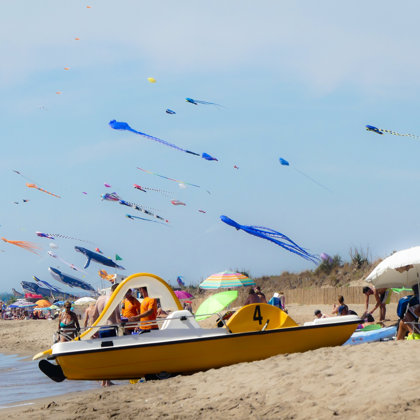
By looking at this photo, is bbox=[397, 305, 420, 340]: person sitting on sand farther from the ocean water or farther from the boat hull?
the ocean water

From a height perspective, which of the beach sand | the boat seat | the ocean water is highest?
the boat seat

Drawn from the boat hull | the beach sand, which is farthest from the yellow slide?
the beach sand

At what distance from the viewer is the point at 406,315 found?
12.3m

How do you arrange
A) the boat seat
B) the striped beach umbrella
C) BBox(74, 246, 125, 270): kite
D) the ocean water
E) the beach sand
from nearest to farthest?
the beach sand
the boat seat
the ocean water
the striped beach umbrella
BBox(74, 246, 125, 270): kite

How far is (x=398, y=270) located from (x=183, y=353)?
5.31 meters

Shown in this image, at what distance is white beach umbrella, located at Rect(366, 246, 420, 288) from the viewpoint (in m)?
13.5

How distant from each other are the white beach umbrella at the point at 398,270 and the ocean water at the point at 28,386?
18.8ft

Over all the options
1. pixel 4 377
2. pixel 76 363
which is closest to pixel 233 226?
pixel 4 377

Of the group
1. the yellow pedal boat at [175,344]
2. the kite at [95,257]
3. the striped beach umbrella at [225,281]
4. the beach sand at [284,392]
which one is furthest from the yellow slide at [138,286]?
the kite at [95,257]

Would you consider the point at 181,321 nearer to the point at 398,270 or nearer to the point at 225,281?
the point at 398,270

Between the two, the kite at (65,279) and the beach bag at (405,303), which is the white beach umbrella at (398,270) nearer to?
the beach bag at (405,303)

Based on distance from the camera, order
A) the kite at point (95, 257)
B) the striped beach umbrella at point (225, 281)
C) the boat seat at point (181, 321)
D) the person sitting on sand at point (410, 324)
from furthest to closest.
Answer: the kite at point (95, 257) → the striped beach umbrella at point (225, 281) → the person sitting on sand at point (410, 324) → the boat seat at point (181, 321)

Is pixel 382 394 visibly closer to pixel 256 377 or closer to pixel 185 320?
pixel 256 377

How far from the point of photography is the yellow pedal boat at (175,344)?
1052 centimetres
